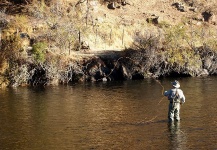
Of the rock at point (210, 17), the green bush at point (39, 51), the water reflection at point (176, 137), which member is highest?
the rock at point (210, 17)

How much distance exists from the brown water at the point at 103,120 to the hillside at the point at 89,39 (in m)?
7.79

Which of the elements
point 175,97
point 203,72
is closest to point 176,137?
point 175,97

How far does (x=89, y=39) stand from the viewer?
196 feet

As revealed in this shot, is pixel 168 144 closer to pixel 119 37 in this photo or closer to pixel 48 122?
pixel 48 122

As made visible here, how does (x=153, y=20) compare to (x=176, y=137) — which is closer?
(x=176, y=137)

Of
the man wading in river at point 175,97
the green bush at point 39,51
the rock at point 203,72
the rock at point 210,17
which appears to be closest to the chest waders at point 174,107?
the man wading in river at point 175,97

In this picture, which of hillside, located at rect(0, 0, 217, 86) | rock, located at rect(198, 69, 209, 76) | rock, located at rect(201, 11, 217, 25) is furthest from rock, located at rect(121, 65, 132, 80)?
rock, located at rect(201, 11, 217, 25)

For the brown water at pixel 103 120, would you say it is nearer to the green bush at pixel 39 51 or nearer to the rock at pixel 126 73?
the green bush at pixel 39 51

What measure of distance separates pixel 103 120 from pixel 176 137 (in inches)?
229

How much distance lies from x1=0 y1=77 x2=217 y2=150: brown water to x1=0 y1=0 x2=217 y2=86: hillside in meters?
7.79

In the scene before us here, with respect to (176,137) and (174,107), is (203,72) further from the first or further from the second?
(176,137)

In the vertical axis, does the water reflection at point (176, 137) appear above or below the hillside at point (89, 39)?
below

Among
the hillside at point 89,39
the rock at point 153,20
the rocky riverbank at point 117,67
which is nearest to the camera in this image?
the rocky riverbank at point 117,67

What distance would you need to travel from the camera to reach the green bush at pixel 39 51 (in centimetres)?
4728
